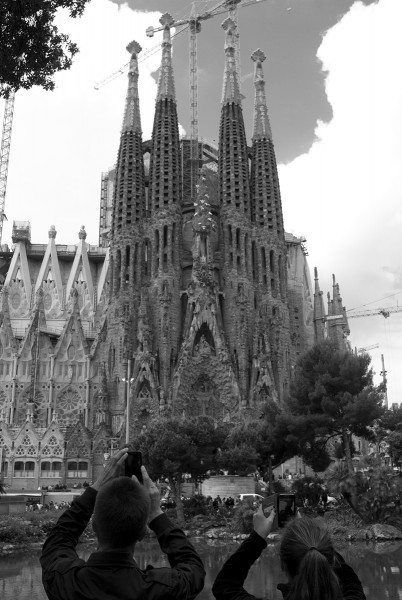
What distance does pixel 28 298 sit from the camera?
253 feet

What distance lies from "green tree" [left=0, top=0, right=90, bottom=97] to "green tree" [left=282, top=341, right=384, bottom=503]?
77.8 feet

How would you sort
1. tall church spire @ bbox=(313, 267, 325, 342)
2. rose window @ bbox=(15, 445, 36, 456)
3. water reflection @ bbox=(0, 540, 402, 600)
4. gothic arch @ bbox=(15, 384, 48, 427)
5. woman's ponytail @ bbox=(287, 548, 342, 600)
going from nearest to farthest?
woman's ponytail @ bbox=(287, 548, 342, 600), water reflection @ bbox=(0, 540, 402, 600), rose window @ bbox=(15, 445, 36, 456), gothic arch @ bbox=(15, 384, 48, 427), tall church spire @ bbox=(313, 267, 325, 342)

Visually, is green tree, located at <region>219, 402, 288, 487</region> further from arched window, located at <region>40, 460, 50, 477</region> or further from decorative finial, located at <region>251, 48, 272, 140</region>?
decorative finial, located at <region>251, 48, 272, 140</region>

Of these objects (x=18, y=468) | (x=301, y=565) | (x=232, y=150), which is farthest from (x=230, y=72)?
(x=301, y=565)

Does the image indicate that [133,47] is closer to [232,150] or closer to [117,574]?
[232,150]

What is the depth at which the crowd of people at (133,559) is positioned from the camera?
2.93 meters

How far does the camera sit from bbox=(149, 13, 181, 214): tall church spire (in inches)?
2511

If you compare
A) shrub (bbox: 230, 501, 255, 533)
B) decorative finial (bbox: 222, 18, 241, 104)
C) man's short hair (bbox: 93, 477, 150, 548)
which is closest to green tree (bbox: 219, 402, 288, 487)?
shrub (bbox: 230, 501, 255, 533)

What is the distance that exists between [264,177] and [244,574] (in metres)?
65.3

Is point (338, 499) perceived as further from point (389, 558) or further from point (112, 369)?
point (112, 369)

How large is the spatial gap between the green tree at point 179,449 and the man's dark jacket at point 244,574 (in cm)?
2739

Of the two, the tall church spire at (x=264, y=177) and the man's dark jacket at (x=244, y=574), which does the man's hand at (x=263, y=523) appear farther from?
the tall church spire at (x=264, y=177)

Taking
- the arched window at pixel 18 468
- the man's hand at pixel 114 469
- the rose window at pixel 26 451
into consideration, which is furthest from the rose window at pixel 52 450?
the man's hand at pixel 114 469

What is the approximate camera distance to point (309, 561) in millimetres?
2924
